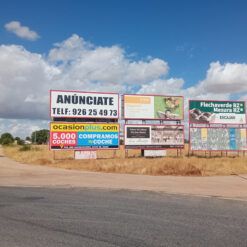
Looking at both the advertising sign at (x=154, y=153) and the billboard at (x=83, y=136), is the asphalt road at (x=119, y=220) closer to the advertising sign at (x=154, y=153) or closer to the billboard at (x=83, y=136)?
the billboard at (x=83, y=136)

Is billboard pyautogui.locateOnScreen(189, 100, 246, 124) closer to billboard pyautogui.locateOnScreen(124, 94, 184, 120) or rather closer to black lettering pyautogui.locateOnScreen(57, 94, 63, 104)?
billboard pyautogui.locateOnScreen(124, 94, 184, 120)

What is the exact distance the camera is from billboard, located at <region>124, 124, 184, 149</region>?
112 ft

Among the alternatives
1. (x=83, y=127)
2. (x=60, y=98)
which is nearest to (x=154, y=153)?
(x=83, y=127)

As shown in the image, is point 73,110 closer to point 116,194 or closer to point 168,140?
point 168,140

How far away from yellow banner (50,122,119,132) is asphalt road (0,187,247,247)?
18.4 meters

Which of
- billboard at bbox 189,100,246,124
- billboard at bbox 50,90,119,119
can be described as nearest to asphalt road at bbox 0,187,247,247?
billboard at bbox 50,90,119,119

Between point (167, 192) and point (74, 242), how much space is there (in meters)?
8.08

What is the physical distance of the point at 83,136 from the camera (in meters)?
33.0

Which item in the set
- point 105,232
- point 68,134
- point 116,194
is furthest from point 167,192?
point 68,134

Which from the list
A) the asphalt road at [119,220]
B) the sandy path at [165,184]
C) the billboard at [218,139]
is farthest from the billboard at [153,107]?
the asphalt road at [119,220]

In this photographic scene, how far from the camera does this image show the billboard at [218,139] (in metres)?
34.8

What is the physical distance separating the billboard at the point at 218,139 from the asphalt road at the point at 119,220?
69.7 feet

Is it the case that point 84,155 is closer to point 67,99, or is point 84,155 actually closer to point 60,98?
point 67,99

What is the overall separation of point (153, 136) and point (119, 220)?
2541 cm
